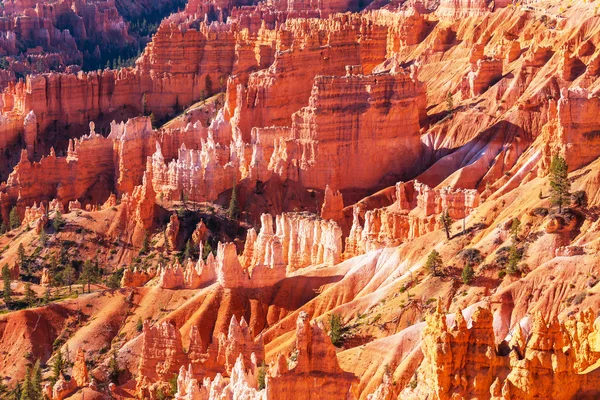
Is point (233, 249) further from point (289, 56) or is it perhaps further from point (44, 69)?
point (44, 69)

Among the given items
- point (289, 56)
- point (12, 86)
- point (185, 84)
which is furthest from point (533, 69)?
point (12, 86)

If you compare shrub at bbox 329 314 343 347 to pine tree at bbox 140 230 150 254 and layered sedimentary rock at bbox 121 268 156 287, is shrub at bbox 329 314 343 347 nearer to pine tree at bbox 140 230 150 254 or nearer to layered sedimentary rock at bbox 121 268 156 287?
layered sedimentary rock at bbox 121 268 156 287

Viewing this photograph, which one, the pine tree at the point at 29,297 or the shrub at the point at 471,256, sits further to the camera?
the pine tree at the point at 29,297

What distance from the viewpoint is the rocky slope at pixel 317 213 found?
250 feet

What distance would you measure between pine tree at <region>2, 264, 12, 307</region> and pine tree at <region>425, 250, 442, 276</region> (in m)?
27.1

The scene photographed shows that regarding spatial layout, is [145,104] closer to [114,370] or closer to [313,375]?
[114,370]

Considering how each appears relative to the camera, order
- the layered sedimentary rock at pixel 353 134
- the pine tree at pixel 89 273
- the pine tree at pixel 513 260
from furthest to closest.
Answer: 1. the layered sedimentary rock at pixel 353 134
2. the pine tree at pixel 89 273
3. the pine tree at pixel 513 260

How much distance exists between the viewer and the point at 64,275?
372ft

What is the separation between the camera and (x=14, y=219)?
130 meters

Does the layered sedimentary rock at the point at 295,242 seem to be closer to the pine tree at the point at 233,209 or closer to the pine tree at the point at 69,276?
the pine tree at the point at 233,209

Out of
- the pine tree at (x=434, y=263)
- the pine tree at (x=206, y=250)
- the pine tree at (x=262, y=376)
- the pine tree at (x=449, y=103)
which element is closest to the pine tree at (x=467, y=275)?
the pine tree at (x=434, y=263)

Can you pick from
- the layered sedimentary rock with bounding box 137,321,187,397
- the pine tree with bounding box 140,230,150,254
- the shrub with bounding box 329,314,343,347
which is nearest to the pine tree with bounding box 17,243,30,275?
the pine tree with bounding box 140,230,150,254

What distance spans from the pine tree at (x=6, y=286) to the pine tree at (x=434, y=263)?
27.1 m

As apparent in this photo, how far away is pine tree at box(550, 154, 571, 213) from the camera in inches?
3425
